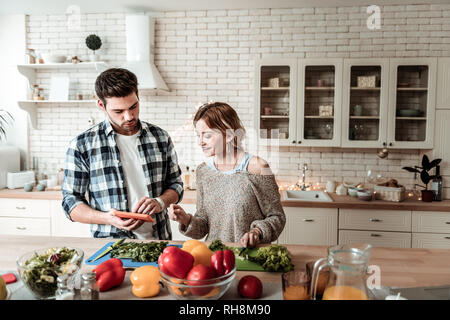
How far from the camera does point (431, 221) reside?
2977 millimetres

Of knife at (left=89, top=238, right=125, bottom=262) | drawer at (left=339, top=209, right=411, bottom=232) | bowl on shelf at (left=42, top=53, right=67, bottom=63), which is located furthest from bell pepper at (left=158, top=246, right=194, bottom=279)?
bowl on shelf at (left=42, top=53, right=67, bottom=63)

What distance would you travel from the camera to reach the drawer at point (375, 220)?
9.84 feet

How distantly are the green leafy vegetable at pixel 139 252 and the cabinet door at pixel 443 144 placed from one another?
2.92 metres

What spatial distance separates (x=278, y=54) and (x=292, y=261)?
265 centimetres

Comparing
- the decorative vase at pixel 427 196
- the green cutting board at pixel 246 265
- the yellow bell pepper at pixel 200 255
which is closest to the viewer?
the yellow bell pepper at pixel 200 255

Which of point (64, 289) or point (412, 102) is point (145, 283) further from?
point (412, 102)

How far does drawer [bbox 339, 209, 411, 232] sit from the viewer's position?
300 centimetres

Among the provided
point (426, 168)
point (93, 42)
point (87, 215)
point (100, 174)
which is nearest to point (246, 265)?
point (87, 215)

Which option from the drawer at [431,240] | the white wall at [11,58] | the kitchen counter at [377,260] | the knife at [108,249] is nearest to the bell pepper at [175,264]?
the kitchen counter at [377,260]

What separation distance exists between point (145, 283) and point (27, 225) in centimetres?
280

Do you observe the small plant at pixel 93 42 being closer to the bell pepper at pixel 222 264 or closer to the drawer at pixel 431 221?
the bell pepper at pixel 222 264

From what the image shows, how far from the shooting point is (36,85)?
12.5ft

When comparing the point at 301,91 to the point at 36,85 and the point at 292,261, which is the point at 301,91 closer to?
the point at 292,261
